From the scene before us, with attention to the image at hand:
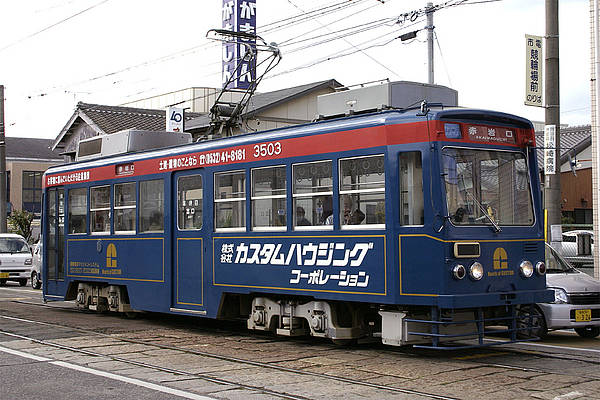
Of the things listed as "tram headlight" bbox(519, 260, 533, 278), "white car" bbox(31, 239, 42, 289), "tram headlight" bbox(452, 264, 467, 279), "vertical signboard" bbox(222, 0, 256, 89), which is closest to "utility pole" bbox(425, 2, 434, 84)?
"vertical signboard" bbox(222, 0, 256, 89)

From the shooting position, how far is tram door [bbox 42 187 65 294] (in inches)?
691

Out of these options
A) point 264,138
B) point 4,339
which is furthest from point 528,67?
point 4,339

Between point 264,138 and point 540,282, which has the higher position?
point 264,138

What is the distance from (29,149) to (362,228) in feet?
194

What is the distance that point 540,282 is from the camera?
10859 mm

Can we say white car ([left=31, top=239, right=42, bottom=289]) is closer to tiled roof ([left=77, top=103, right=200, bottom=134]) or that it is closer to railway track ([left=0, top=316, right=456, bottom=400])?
tiled roof ([left=77, top=103, right=200, bottom=134])

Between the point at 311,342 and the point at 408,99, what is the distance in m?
3.90

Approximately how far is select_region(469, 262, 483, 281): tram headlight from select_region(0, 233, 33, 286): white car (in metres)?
22.6

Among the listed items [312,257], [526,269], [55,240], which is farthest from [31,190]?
[526,269]

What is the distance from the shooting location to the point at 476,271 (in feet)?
32.8

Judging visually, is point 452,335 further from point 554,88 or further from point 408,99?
point 554,88

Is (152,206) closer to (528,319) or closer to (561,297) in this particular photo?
(528,319)

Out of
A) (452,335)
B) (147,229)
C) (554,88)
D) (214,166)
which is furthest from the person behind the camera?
(554,88)

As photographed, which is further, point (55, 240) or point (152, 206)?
point (55, 240)
